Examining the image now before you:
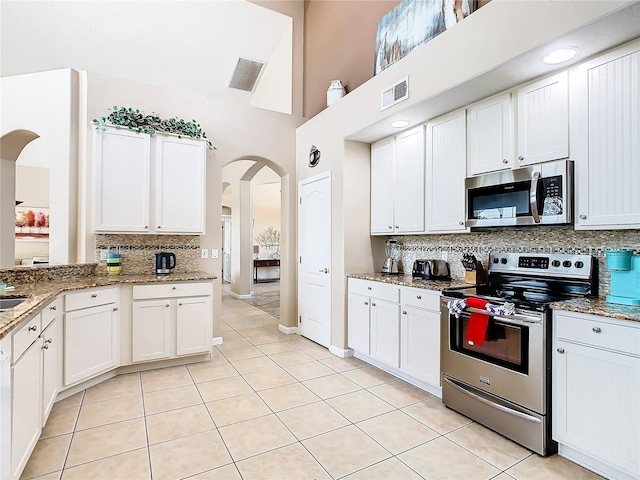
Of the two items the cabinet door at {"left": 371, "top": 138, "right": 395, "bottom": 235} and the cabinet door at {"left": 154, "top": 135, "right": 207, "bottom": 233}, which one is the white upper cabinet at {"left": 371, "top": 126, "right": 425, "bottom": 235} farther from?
the cabinet door at {"left": 154, "top": 135, "right": 207, "bottom": 233}

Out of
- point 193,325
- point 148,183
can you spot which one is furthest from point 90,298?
point 148,183

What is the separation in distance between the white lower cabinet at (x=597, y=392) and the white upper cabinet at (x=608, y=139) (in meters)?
0.65

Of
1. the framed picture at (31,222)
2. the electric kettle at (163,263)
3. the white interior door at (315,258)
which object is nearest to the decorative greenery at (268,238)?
the framed picture at (31,222)

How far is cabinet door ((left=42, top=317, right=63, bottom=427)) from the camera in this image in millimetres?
2297

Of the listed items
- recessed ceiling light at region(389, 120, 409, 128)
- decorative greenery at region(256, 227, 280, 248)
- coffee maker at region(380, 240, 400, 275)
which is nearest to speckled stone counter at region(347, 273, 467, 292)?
coffee maker at region(380, 240, 400, 275)

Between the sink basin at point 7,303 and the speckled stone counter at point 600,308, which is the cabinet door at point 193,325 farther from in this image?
the speckled stone counter at point 600,308

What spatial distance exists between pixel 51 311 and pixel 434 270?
3.18m

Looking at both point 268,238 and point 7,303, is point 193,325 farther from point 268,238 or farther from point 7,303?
point 268,238

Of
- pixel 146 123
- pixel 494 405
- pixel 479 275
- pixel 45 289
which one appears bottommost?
pixel 494 405

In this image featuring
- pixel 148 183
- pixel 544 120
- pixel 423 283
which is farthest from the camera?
pixel 148 183

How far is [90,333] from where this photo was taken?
120 inches

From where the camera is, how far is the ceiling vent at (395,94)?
9.66 ft

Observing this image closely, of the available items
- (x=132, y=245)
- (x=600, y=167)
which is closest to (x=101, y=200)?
(x=132, y=245)

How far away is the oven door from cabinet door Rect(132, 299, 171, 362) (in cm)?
265
